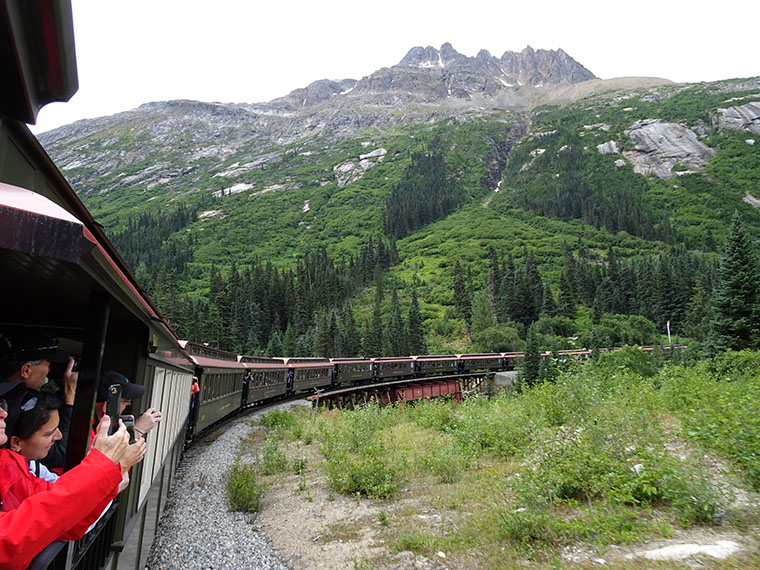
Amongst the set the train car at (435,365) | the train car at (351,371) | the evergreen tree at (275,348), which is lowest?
the evergreen tree at (275,348)

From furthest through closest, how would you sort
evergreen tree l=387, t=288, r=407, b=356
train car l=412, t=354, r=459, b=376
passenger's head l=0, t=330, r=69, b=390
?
evergreen tree l=387, t=288, r=407, b=356, train car l=412, t=354, r=459, b=376, passenger's head l=0, t=330, r=69, b=390

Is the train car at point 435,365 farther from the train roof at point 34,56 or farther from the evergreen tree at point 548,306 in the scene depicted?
the evergreen tree at point 548,306

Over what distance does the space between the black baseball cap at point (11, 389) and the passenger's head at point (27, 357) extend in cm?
35

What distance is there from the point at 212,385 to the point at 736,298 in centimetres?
3598

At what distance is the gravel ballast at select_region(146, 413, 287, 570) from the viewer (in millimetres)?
6285

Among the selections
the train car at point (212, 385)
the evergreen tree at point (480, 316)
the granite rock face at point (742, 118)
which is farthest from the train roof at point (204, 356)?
the granite rock face at point (742, 118)

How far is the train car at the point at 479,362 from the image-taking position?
43969 millimetres

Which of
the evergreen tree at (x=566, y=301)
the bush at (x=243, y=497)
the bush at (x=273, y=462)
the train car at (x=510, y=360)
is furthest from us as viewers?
the evergreen tree at (x=566, y=301)

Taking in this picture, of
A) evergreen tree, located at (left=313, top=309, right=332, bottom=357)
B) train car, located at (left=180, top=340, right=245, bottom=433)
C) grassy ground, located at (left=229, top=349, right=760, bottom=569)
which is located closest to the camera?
grassy ground, located at (left=229, top=349, right=760, bottom=569)

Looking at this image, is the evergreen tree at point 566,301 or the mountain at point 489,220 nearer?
the evergreen tree at point 566,301

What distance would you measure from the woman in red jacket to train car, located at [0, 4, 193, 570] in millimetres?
366

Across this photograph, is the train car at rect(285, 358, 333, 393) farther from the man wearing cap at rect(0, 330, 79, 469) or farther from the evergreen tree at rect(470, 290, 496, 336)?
the evergreen tree at rect(470, 290, 496, 336)

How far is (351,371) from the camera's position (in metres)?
33.9

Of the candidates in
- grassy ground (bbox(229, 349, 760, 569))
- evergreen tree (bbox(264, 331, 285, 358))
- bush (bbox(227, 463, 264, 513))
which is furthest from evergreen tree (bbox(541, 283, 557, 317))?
bush (bbox(227, 463, 264, 513))
